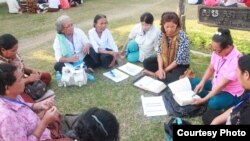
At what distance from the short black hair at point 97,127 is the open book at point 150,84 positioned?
274 centimetres

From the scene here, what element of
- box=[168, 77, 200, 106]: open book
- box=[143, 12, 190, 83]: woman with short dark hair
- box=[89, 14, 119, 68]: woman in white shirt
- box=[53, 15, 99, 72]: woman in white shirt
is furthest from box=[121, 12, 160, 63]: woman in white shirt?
box=[168, 77, 200, 106]: open book

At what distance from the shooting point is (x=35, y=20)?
406 inches

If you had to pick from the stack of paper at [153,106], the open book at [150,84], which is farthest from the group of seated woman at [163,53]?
the stack of paper at [153,106]

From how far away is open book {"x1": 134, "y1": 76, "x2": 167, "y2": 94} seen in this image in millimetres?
4717

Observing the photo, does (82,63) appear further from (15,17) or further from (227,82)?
(15,17)

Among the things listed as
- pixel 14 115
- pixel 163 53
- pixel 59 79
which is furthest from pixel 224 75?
pixel 59 79

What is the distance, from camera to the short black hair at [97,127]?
194 centimetres

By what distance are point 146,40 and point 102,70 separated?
982mm

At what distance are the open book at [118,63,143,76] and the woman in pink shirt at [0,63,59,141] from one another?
2679 millimetres

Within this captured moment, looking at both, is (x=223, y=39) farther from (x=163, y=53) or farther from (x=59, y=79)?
(x=59, y=79)

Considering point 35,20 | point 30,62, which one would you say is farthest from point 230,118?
point 35,20

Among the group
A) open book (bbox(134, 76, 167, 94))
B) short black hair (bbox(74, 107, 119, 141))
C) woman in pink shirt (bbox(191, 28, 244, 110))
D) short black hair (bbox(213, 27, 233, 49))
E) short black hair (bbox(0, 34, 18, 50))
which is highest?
short black hair (bbox(0, 34, 18, 50))

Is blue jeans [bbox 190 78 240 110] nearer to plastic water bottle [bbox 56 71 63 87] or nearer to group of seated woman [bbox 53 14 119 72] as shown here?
group of seated woman [bbox 53 14 119 72]

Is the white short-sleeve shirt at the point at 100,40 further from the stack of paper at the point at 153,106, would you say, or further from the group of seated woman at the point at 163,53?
the stack of paper at the point at 153,106
